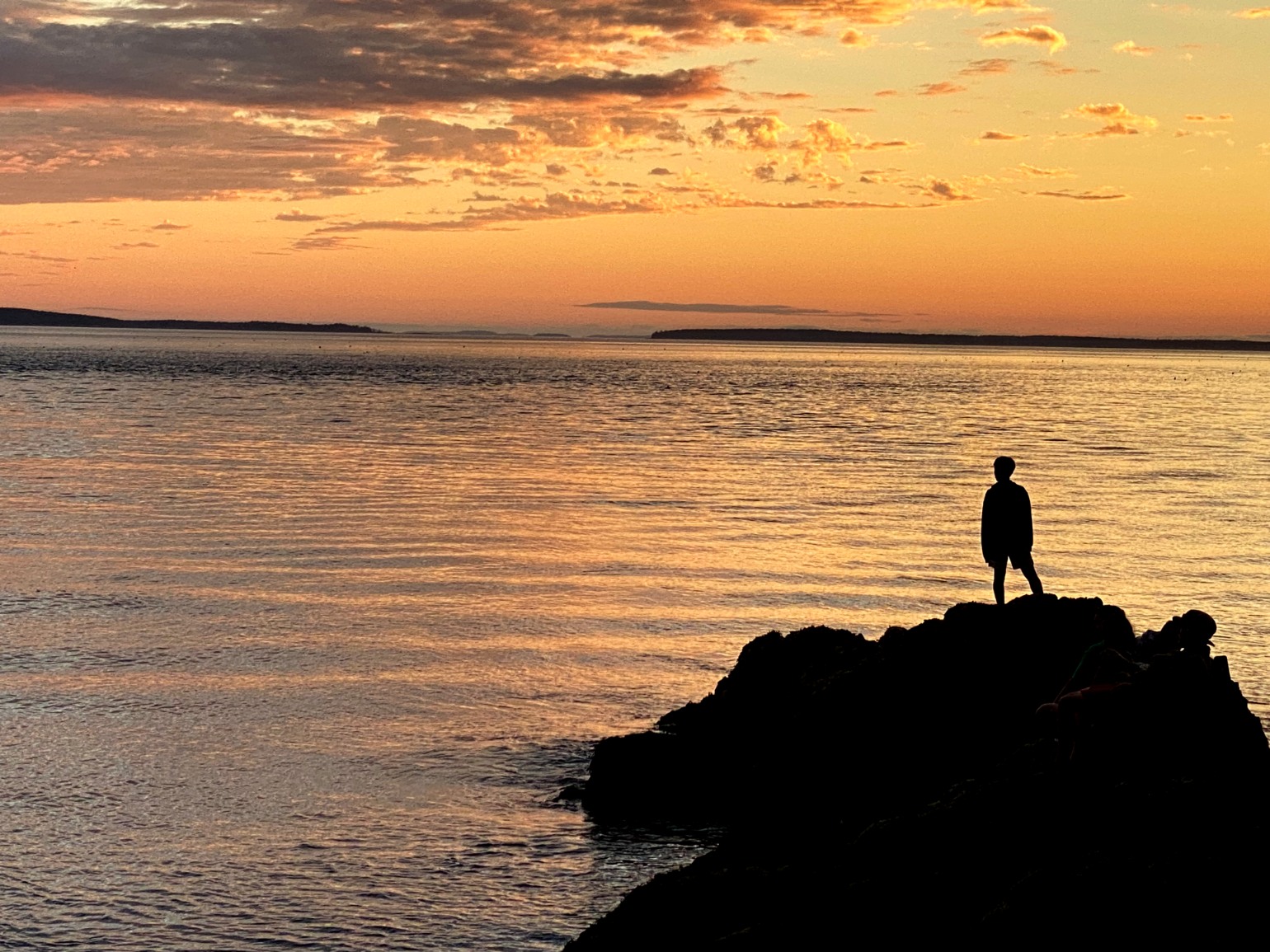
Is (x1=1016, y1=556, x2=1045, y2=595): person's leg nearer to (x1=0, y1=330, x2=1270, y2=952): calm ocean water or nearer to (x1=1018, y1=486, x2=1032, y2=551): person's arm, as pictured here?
(x1=1018, y1=486, x2=1032, y2=551): person's arm

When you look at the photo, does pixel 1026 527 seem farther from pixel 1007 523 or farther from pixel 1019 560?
pixel 1019 560

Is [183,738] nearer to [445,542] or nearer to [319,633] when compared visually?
[319,633]

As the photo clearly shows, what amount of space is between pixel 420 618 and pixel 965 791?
42.0 ft

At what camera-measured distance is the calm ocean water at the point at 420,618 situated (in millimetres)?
11109

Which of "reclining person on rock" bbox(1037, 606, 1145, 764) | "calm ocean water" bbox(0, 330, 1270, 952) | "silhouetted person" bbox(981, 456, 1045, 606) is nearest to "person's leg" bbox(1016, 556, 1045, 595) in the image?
"silhouetted person" bbox(981, 456, 1045, 606)

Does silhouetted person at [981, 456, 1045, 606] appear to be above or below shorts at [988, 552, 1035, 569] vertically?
above

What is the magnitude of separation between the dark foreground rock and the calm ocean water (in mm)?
1255

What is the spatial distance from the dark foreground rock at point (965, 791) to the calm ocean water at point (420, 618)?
4.12 ft

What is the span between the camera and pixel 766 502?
35.3 m

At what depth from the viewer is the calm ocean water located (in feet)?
36.4

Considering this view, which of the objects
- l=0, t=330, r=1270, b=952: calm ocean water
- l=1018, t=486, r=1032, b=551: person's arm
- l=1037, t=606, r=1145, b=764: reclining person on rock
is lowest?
l=0, t=330, r=1270, b=952: calm ocean water

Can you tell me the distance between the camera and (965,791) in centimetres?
894

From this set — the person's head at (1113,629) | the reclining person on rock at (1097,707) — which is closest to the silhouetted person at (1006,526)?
the person's head at (1113,629)

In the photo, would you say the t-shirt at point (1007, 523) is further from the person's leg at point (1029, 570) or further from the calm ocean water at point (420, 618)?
the calm ocean water at point (420, 618)
